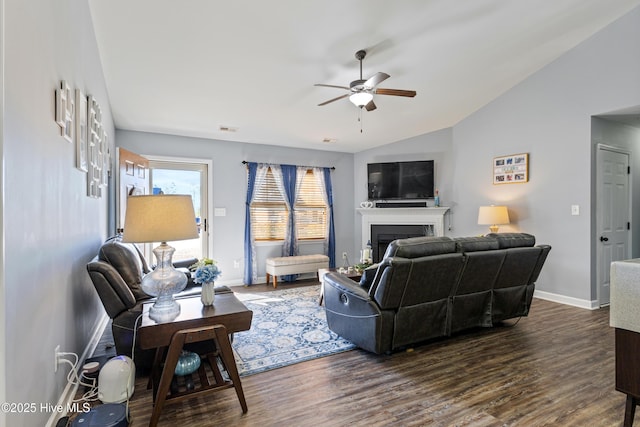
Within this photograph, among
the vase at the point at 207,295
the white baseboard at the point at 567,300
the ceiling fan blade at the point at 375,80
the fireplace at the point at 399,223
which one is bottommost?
the white baseboard at the point at 567,300

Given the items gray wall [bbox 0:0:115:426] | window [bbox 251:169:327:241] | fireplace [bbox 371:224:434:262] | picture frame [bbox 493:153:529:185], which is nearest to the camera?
gray wall [bbox 0:0:115:426]

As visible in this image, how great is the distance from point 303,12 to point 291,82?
1107mm

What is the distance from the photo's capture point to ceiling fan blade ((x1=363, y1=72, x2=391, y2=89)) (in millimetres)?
3054

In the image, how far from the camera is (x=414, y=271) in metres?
2.58

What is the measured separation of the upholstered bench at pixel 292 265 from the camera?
18.2 feet

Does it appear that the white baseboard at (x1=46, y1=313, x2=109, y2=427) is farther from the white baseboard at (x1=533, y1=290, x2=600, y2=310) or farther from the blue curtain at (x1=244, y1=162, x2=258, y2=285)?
the white baseboard at (x1=533, y1=290, x2=600, y2=310)

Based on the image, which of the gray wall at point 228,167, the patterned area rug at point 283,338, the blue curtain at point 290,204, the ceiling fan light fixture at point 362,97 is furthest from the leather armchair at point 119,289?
the blue curtain at point 290,204

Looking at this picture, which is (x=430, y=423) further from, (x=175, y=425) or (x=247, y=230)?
(x=247, y=230)

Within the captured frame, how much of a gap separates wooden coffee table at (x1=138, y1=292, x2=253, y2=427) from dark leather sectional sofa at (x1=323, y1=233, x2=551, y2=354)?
1042 millimetres

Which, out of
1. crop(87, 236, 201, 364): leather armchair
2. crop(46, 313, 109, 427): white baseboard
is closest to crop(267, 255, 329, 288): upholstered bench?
crop(46, 313, 109, 427): white baseboard

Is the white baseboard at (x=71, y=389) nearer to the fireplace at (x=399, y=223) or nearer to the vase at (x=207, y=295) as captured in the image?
the vase at (x=207, y=295)

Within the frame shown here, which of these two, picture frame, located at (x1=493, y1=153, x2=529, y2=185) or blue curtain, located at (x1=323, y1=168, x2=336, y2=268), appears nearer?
picture frame, located at (x1=493, y1=153, x2=529, y2=185)

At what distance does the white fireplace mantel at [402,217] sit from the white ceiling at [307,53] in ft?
5.60

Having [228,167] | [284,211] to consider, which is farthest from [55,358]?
[284,211]
